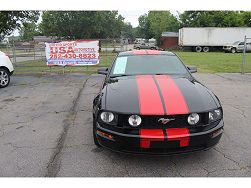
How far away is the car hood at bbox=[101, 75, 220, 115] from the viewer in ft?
10.6

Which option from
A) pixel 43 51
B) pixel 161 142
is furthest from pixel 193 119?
pixel 43 51

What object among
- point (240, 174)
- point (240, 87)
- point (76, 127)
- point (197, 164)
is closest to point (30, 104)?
point (76, 127)

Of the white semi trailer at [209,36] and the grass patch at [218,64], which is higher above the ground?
the white semi trailer at [209,36]

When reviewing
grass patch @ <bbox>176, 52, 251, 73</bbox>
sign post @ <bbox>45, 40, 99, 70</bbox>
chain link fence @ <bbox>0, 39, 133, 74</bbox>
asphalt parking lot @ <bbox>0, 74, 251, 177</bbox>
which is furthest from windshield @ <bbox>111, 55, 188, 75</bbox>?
grass patch @ <bbox>176, 52, 251, 73</bbox>

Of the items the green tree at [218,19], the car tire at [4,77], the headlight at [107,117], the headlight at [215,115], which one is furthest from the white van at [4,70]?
the green tree at [218,19]

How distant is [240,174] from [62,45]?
32.7 feet

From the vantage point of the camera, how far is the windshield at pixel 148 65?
15.2 ft

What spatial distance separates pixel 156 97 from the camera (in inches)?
136

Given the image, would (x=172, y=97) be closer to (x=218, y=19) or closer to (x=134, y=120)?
(x=134, y=120)

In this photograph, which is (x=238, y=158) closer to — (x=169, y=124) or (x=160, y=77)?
(x=169, y=124)

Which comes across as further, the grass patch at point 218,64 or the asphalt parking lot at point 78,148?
the grass patch at point 218,64

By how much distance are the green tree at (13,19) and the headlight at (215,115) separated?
36.9 ft

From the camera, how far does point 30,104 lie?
668 centimetres

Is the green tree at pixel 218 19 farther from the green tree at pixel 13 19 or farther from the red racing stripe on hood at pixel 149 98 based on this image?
the red racing stripe on hood at pixel 149 98
